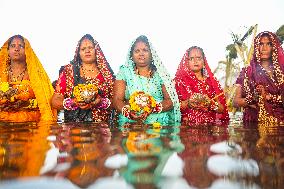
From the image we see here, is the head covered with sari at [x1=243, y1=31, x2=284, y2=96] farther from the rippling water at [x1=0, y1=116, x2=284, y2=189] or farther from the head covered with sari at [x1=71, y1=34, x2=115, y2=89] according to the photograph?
the rippling water at [x1=0, y1=116, x2=284, y2=189]

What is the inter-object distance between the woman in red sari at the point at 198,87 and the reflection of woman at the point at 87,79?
128cm

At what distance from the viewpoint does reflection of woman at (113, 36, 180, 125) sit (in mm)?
4736

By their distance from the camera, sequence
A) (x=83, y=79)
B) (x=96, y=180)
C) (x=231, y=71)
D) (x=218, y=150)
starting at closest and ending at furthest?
1. (x=96, y=180)
2. (x=218, y=150)
3. (x=83, y=79)
4. (x=231, y=71)

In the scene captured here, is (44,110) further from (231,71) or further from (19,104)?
(231,71)

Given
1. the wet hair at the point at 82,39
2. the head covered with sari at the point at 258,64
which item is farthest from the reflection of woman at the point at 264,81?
the wet hair at the point at 82,39

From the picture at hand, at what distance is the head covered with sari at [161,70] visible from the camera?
4840 millimetres

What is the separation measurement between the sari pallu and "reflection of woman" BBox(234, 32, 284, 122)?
85.7 inches

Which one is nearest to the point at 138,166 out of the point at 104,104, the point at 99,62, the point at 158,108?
the point at 158,108

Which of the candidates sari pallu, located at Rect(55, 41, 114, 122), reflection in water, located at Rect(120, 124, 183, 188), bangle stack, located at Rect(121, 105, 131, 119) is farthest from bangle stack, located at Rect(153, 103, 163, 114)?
reflection in water, located at Rect(120, 124, 183, 188)

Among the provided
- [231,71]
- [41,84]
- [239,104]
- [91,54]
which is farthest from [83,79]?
[231,71]

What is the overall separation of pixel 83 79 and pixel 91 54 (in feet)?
1.37

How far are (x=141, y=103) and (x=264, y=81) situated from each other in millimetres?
2317

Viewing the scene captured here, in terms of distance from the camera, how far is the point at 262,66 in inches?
205

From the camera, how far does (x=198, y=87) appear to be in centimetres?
534
